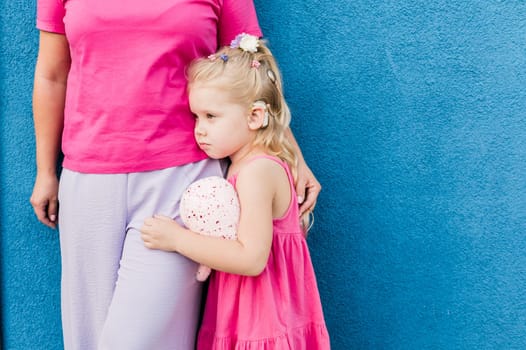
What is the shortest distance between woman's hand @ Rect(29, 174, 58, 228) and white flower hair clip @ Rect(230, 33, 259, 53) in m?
0.64

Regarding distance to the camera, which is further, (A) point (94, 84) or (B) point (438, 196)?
(B) point (438, 196)

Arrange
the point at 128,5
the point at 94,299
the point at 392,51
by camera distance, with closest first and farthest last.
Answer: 1. the point at 128,5
2. the point at 94,299
3. the point at 392,51

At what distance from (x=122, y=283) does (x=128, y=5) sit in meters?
0.67

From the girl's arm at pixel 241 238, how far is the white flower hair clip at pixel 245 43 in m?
0.31

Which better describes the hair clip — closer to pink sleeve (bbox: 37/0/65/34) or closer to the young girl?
the young girl

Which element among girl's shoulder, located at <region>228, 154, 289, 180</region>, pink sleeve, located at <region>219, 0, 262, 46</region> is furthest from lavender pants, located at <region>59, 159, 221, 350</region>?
pink sleeve, located at <region>219, 0, 262, 46</region>

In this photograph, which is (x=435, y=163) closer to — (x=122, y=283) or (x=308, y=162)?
(x=308, y=162)

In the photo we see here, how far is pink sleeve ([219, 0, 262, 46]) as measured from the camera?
151cm

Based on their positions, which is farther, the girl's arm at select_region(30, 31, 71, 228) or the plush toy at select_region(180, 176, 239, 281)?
the girl's arm at select_region(30, 31, 71, 228)

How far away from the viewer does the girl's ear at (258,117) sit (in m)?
1.43

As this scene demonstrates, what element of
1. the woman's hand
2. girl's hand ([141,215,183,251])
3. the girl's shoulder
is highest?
the girl's shoulder

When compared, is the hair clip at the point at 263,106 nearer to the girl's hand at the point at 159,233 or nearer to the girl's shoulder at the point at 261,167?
the girl's shoulder at the point at 261,167

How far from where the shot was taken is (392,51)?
1.78 metres

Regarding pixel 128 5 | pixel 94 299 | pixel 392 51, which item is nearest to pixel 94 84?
pixel 128 5
